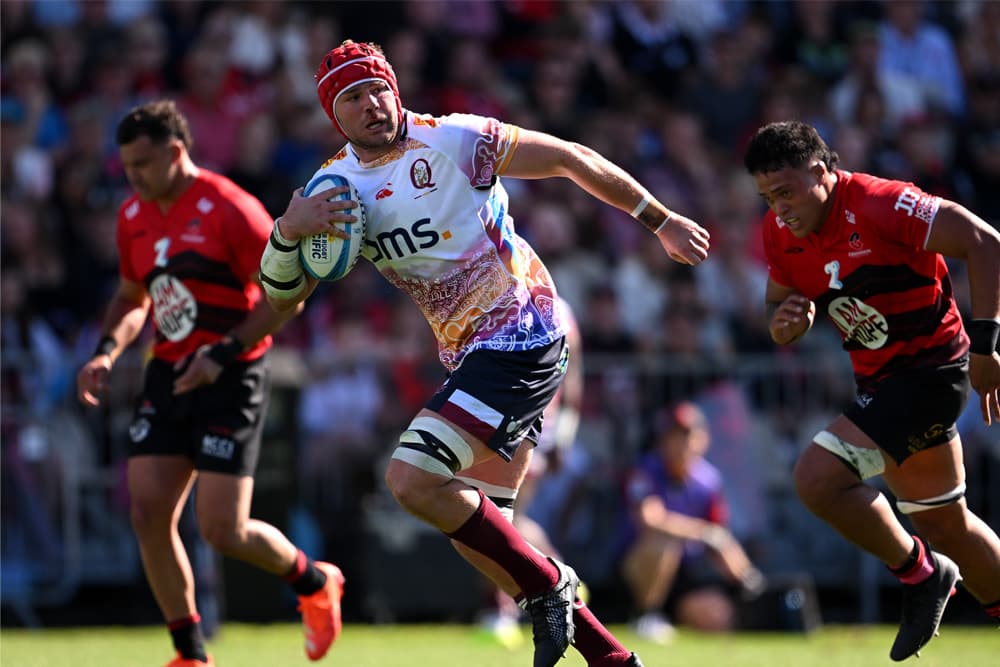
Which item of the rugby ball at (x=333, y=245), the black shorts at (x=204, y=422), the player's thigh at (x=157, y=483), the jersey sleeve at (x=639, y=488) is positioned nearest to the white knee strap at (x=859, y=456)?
the rugby ball at (x=333, y=245)

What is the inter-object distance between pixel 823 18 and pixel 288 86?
5612mm

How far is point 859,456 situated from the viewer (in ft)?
21.2

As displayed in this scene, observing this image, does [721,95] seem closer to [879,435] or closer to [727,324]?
[727,324]

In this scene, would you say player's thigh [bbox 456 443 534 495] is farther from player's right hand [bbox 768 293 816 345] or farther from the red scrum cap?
the red scrum cap

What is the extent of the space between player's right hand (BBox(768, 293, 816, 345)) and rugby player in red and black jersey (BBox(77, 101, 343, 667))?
2442 mm

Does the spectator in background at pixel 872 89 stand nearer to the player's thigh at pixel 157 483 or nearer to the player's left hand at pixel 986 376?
the player's left hand at pixel 986 376

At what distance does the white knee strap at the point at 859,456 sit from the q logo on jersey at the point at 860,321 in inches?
17.6

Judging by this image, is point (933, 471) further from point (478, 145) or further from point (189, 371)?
point (189, 371)

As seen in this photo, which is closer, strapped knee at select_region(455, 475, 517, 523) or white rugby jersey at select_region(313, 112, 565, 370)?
white rugby jersey at select_region(313, 112, 565, 370)

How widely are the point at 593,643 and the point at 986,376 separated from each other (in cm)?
191

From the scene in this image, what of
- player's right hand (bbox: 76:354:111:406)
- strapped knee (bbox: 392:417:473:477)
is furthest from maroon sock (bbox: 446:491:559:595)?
player's right hand (bbox: 76:354:111:406)

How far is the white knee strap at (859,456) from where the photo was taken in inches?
255

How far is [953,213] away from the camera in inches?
241

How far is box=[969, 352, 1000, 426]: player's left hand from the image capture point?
19.6ft
